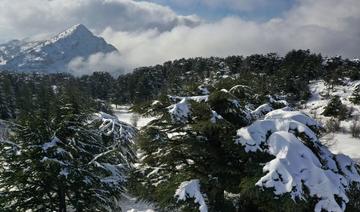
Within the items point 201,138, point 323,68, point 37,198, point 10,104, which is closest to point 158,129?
point 201,138

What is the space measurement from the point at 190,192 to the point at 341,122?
6415cm

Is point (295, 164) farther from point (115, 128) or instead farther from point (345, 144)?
point (345, 144)

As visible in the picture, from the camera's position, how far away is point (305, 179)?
8.91m

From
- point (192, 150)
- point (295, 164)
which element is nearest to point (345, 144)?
point (192, 150)

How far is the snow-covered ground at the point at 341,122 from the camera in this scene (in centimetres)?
5259

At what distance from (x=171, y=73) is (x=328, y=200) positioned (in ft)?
402

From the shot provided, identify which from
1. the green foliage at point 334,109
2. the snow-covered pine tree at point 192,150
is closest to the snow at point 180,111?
the snow-covered pine tree at point 192,150

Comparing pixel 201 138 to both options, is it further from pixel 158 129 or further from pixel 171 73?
pixel 171 73

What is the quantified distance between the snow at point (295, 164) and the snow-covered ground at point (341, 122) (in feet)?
69.4

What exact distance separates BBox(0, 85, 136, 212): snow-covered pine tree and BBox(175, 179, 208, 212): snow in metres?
5.80

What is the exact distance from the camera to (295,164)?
8977 millimetres

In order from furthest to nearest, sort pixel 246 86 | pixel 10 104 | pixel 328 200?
pixel 10 104 < pixel 246 86 < pixel 328 200

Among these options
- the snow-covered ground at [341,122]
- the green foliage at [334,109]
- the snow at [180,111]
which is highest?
the snow at [180,111]

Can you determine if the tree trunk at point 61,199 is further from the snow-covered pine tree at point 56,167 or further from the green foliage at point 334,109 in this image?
the green foliage at point 334,109
